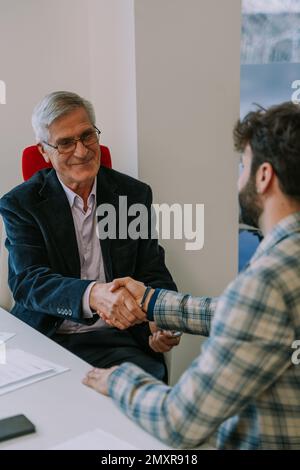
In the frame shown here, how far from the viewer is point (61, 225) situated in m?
2.00

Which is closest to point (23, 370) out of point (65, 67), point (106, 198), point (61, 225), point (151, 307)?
point (151, 307)

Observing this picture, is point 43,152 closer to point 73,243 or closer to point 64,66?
point 73,243

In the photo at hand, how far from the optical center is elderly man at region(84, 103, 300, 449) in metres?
0.91

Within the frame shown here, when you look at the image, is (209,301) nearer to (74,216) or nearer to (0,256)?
(74,216)

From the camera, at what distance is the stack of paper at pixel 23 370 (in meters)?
1.30

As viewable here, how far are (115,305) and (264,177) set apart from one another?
80 centimetres

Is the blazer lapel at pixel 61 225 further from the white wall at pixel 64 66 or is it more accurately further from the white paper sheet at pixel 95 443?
the white paper sheet at pixel 95 443

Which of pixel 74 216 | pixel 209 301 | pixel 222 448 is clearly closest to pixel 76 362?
pixel 209 301

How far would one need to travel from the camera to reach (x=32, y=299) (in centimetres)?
185

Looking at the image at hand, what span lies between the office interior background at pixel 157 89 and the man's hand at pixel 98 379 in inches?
46.4

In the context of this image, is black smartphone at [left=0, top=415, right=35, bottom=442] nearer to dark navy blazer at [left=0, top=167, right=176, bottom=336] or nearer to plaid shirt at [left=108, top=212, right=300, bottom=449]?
plaid shirt at [left=108, top=212, right=300, bottom=449]

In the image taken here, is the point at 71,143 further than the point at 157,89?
No

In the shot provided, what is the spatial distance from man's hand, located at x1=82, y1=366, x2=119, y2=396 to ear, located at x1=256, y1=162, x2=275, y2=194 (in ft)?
1.60

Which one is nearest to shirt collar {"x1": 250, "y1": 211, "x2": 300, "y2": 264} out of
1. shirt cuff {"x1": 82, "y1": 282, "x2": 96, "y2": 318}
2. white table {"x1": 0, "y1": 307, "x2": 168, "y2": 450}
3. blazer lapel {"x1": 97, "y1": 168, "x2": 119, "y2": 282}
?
white table {"x1": 0, "y1": 307, "x2": 168, "y2": 450}
